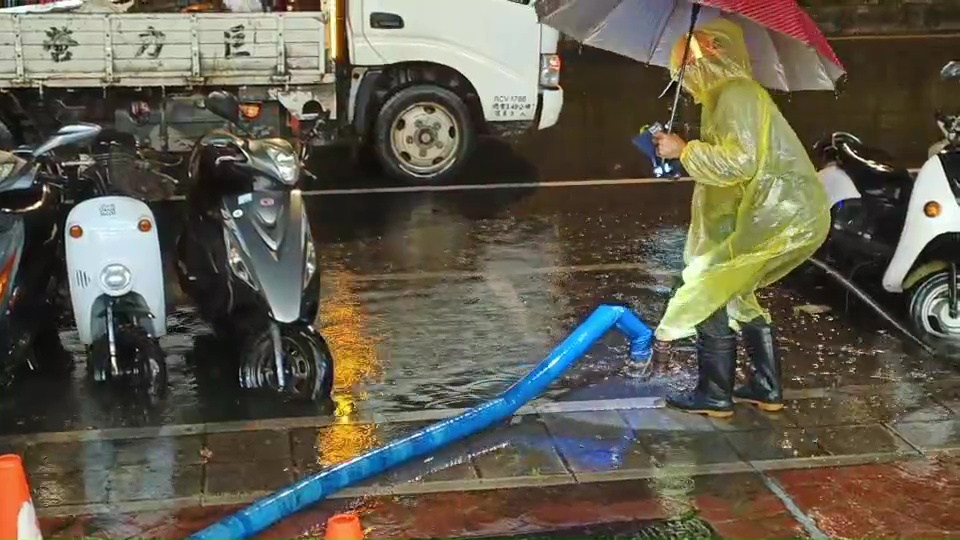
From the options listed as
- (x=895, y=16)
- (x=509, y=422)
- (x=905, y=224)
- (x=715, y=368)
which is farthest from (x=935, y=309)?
(x=895, y=16)

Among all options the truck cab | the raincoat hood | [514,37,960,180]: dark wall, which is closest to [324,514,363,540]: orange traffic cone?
the raincoat hood

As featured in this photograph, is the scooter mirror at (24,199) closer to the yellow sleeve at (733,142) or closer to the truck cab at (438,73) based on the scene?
the yellow sleeve at (733,142)

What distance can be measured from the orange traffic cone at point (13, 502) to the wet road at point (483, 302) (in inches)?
76.0

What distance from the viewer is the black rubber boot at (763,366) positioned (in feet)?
18.5

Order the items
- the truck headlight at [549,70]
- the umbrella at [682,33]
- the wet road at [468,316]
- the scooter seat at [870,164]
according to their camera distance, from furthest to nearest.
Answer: the truck headlight at [549,70], the scooter seat at [870,164], the wet road at [468,316], the umbrella at [682,33]

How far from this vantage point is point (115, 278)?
5879mm

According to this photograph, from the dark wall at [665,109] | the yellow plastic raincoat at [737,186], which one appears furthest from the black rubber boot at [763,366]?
the dark wall at [665,109]

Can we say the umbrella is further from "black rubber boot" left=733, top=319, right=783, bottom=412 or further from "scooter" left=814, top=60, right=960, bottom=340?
"scooter" left=814, top=60, right=960, bottom=340

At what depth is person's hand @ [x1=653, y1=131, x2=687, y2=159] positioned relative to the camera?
5.24 m

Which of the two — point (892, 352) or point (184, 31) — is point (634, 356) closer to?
point (892, 352)

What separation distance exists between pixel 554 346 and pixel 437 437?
1.65 meters

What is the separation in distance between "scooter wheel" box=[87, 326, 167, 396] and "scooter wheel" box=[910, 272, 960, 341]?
4.15 metres

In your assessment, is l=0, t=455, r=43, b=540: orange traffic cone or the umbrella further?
the umbrella

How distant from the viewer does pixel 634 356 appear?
6.14 metres
